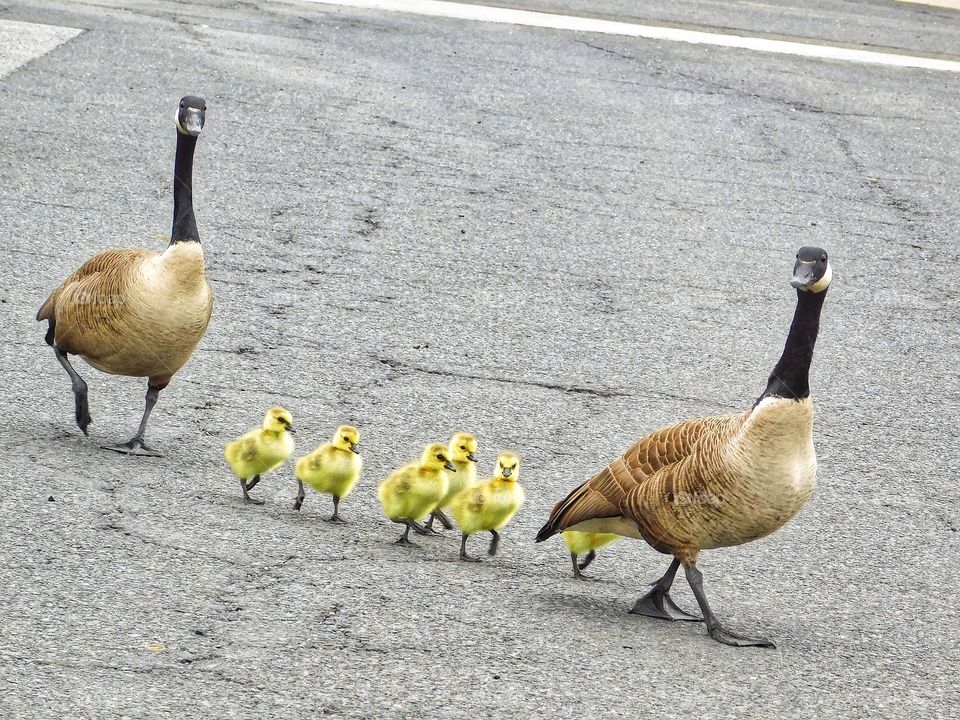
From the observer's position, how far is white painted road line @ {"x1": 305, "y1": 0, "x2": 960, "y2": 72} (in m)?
16.9

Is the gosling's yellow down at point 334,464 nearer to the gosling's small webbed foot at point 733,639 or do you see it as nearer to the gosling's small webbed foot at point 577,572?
the gosling's small webbed foot at point 577,572

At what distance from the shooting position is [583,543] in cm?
506

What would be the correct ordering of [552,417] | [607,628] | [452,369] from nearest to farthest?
[607,628]
[552,417]
[452,369]

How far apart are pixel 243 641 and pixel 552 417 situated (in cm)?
276

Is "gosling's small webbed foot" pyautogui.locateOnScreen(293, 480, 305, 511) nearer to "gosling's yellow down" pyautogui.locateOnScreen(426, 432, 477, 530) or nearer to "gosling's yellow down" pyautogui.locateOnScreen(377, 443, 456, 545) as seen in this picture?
"gosling's yellow down" pyautogui.locateOnScreen(377, 443, 456, 545)

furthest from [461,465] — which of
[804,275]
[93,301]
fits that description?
[93,301]

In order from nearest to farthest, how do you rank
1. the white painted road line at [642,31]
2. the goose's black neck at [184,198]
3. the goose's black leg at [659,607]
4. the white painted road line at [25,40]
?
1. the goose's black leg at [659,607]
2. the goose's black neck at [184,198]
3. the white painted road line at [25,40]
4. the white painted road line at [642,31]

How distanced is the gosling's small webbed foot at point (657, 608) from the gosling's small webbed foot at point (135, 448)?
231cm

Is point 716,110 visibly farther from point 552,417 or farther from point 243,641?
point 243,641

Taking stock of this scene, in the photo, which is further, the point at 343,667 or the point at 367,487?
the point at 367,487

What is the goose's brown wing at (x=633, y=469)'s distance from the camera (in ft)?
15.3

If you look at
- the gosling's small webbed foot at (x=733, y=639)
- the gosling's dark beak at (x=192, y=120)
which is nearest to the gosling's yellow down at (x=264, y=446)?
the gosling's dark beak at (x=192, y=120)

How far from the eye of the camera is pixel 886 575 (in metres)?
5.39

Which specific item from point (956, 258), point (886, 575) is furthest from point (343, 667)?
point (956, 258)
